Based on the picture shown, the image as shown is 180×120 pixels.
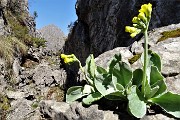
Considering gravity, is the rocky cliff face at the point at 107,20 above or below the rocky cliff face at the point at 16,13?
below

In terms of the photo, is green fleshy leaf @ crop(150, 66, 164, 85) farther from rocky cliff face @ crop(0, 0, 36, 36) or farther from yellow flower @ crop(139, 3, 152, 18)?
rocky cliff face @ crop(0, 0, 36, 36)

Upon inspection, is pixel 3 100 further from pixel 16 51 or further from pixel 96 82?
pixel 96 82

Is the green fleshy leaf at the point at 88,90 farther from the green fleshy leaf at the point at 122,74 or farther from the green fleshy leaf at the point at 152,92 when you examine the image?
the green fleshy leaf at the point at 152,92

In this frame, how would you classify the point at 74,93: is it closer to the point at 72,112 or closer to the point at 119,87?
the point at 72,112

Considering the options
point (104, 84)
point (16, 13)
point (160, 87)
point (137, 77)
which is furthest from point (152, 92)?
point (16, 13)

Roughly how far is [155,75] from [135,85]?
0.62 ft

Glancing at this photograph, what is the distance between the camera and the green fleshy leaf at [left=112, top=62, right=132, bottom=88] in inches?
104

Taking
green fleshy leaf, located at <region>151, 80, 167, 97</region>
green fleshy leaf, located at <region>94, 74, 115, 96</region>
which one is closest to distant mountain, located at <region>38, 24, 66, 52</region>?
green fleshy leaf, located at <region>94, 74, 115, 96</region>

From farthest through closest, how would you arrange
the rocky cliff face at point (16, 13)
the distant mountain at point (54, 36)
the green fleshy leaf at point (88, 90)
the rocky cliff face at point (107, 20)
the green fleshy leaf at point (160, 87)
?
1. the distant mountain at point (54, 36)
2. the rocky cliff face at point (16, 13)
3. the rocky cliff face at point (107, 20)
4. the green fleshy leaf at point (88, 90)
5. the green fleshy leaf at point (160, 87)

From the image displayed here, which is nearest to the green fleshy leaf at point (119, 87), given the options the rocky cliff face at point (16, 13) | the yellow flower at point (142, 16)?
the yellow flower at point (142, 16)

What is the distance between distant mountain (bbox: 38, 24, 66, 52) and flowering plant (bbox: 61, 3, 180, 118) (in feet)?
53.9

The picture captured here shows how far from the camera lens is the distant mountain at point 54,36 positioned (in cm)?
2048

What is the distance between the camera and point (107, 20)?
Answer: 8477 mm

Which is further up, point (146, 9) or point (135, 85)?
point (146, 9)
